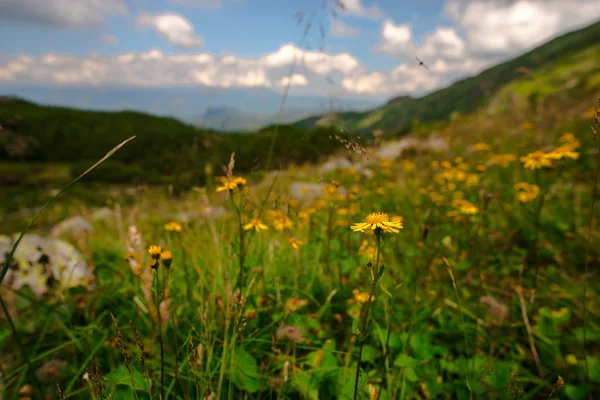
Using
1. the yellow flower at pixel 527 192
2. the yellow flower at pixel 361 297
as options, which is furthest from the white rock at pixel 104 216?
the yellow flower at pixel 527 192

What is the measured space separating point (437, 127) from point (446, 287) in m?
13.0

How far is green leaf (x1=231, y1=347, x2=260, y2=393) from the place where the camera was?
1566 mm

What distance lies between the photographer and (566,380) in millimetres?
1905

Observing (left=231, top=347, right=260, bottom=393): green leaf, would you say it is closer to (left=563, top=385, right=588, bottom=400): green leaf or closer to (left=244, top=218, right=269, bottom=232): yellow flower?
A: (left=244, top=218, right=269, bottom=232): yellow flower

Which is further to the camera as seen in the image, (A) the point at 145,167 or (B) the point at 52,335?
(A) the point at 145,167

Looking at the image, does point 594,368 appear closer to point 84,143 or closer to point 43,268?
point 43,268

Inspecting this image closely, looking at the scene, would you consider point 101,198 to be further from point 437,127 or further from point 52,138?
point 52,138

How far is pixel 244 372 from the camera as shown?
157cm

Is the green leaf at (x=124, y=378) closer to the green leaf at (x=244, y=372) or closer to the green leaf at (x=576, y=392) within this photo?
the green leaf at (x=244, y=372)

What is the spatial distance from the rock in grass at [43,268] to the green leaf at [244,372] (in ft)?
4.95

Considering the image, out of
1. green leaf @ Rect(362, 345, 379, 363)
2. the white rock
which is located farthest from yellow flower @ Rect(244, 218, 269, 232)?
the white rock

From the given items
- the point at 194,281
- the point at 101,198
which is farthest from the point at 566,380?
the point at 101,198

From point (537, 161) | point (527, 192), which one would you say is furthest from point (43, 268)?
point (527, 192)

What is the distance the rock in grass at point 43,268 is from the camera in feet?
8.85
